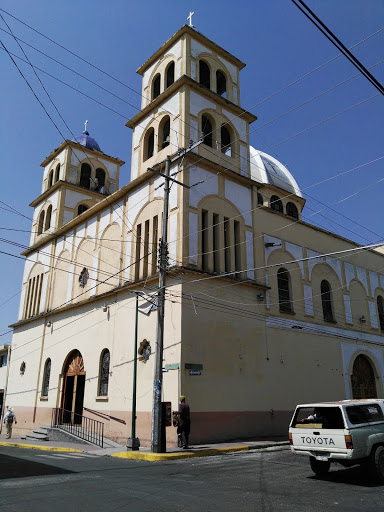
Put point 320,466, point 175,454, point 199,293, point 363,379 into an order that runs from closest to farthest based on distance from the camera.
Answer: point 320,466, point 175,454, point 199,293, point 363,379

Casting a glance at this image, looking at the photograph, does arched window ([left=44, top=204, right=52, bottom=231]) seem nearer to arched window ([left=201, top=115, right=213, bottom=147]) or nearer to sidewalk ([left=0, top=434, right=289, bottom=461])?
arched window ([left=201, top=115, right=213, bottom=147])

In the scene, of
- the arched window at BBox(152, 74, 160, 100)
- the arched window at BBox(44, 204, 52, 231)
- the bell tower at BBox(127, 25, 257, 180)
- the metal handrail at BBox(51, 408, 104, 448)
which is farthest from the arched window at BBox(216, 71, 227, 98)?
the metal handrail at BBox(51, 408, 104, 448)

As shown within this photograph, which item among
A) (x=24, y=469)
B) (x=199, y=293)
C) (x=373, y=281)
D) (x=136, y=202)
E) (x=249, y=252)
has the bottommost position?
(x=24, y=469)

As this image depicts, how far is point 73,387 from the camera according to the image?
23.6 metres

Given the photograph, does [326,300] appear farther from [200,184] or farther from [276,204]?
[200,184]

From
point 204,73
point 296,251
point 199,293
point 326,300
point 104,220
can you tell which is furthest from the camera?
point 326,300

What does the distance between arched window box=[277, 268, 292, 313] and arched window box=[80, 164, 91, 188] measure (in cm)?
1716

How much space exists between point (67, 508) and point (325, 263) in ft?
74.3

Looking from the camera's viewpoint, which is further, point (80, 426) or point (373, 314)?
point (373, 314)

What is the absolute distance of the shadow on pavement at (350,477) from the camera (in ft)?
Answer: 27.7

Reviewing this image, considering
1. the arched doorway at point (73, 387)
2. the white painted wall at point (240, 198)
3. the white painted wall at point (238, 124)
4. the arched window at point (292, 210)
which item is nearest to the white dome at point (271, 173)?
the arched window at point (292, 210)

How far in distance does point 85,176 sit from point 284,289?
59.6ft

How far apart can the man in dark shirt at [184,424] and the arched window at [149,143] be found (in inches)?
550

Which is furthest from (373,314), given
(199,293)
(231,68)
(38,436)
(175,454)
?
(38,436)
